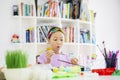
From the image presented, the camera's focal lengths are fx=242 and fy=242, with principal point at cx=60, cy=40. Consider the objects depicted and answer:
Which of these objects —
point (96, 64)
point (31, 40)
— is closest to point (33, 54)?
point (31, 40)

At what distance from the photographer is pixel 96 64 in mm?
1806

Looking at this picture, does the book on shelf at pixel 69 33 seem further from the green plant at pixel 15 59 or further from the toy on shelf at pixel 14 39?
the green plant at pixel 15 59

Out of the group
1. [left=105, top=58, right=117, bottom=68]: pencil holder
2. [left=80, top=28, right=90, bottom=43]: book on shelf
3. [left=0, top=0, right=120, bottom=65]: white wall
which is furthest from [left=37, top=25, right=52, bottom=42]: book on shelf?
[left=105, top=58, right=117, bottom=68]: pencil holder

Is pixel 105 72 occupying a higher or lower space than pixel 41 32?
lower

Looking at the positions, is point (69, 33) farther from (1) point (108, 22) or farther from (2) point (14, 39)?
(1) point (108, 22)

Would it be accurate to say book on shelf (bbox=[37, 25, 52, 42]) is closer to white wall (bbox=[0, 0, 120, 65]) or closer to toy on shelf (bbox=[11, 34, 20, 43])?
toy on shelf (bbox=[11, 34, 20, 43])

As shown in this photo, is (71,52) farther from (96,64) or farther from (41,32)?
(96,64)

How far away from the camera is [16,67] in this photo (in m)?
0.82

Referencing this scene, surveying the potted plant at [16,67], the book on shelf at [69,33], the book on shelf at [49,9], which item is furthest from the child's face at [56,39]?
the potted plant at [16,67]

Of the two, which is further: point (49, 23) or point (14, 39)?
point (49, 23)

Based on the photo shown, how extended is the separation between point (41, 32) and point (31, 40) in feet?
0.64

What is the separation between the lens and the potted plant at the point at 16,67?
81cm

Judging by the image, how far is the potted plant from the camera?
0.81m

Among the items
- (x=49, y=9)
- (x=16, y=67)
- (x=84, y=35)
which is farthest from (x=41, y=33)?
(x=16, y=67)
